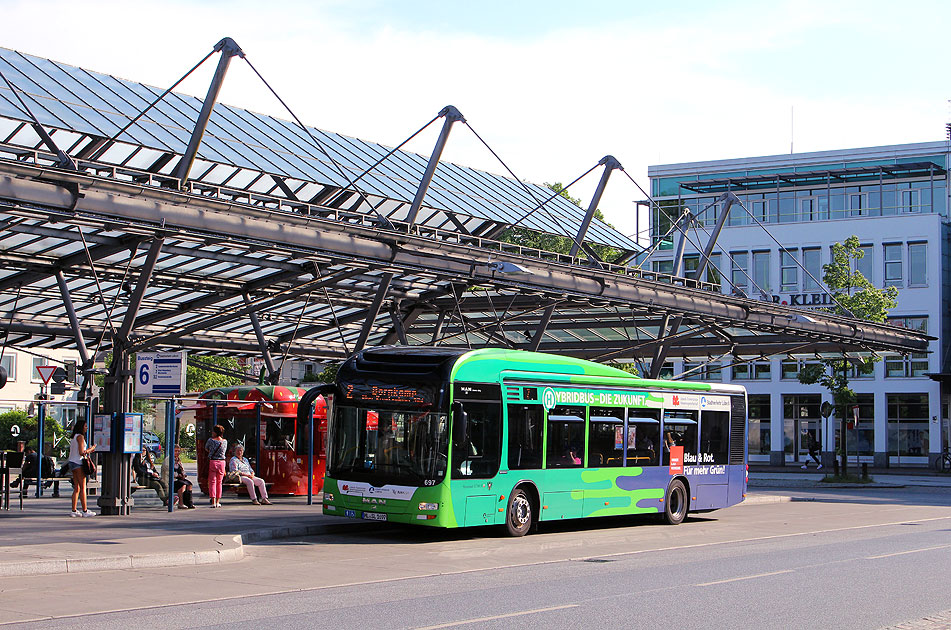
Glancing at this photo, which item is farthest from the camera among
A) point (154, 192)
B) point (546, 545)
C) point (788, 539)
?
point (788, 539)

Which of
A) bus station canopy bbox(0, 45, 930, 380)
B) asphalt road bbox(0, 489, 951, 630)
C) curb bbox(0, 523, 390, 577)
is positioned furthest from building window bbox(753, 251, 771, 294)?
curb bbox(0, 523, 390, 577)

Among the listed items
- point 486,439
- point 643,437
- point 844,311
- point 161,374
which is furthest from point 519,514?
point 844,311

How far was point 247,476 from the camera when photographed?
24703 millimetres

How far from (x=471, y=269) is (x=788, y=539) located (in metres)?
7.72

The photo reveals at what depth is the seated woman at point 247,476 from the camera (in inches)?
966

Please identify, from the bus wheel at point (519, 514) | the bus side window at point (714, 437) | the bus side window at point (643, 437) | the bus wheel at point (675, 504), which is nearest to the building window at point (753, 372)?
the bus side window at point (714, 437)

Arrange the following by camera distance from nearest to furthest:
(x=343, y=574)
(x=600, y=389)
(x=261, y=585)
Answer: (x=261, y=585) → (x=343, y=574) → (x=600, y=389)

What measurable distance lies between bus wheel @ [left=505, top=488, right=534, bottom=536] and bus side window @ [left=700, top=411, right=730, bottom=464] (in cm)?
581

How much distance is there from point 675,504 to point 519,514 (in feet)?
17.3

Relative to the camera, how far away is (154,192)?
16375 mm

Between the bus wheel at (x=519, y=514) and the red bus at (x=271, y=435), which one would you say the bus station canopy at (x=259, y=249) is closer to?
the red bus at (x=271, y=435)

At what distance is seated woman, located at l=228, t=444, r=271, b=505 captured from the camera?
24531 mm

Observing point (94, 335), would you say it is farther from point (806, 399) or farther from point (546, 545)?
point (806, 399)

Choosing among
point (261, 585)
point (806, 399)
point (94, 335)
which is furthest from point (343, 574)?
point (806, 399)
